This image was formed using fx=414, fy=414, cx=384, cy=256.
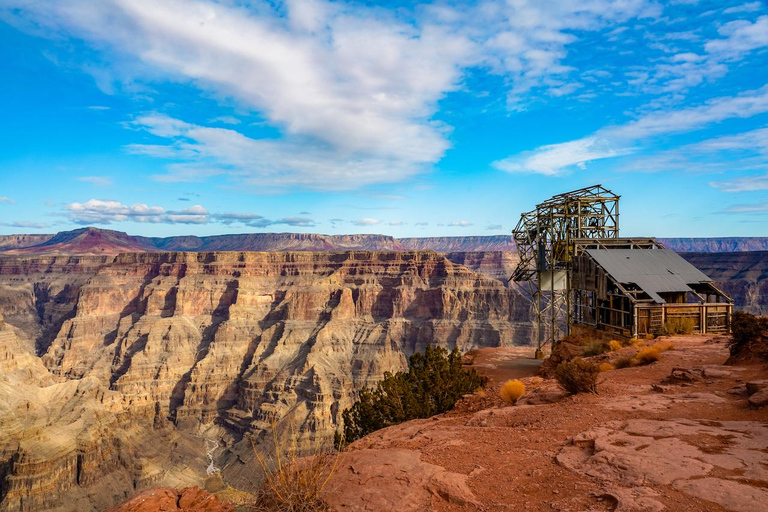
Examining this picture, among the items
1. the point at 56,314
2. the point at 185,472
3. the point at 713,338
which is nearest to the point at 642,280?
the point at 713,338

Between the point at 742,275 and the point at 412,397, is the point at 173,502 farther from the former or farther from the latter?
the point at 742,275

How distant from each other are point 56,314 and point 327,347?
89.3 meters

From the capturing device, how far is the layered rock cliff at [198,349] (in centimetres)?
4456

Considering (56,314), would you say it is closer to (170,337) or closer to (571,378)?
(170,337)

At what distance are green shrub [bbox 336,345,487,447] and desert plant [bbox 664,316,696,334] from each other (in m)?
9.54

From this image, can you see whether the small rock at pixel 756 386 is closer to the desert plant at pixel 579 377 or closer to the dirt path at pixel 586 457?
the dirt path at pixel 586 457

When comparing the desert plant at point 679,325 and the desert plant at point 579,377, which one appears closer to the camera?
the desert plant at point 579,377

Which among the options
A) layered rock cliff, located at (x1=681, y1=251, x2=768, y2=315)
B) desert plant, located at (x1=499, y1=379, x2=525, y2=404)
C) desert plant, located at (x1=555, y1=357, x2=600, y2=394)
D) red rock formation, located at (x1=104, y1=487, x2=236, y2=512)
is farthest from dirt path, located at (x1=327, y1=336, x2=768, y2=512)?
layered rock cliff, located at (x1=681, y1=251, x2=768, y2=315)

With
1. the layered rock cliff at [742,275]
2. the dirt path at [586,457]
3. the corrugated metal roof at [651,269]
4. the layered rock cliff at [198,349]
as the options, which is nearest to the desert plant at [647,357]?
the dirt path at [586,457]

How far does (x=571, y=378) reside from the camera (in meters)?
10.7

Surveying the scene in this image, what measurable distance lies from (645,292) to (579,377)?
11.0 metres

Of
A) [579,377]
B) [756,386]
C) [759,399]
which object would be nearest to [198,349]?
[579,377]

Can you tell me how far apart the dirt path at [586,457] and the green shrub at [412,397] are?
3223mm

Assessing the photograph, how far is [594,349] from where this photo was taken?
58.6ft
